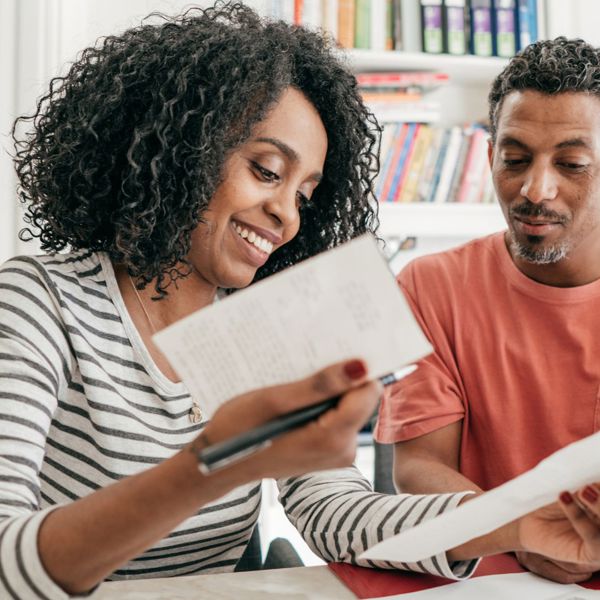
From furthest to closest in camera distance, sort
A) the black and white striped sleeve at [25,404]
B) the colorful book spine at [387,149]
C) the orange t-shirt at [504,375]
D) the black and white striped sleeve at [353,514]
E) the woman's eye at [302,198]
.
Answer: the colorful book spine at [387,149], the orange t-shirt at [504,375], the woman's eye at [302,198], the black and white striped sleeve at [353,514], the black and white striped sleeve at [25,404]

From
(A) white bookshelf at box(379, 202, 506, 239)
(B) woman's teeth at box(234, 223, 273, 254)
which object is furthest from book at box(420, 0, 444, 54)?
(B) woman's teeth at box(234, 223, 273, 254)

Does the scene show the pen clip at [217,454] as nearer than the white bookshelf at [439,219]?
Yes

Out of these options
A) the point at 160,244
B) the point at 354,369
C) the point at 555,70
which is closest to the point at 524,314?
the point at 555,70

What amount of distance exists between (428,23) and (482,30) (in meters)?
0.17

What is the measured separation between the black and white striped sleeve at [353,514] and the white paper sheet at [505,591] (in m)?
0.02

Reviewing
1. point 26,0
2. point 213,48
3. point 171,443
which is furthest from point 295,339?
point 26,0

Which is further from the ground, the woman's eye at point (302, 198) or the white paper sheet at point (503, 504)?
the woman's eye at point (302, 198)

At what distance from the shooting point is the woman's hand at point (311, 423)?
0.59m

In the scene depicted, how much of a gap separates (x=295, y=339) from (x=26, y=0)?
1.68 metres

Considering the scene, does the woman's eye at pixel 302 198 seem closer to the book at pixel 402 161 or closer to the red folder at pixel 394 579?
the red folder at pixel 394 579

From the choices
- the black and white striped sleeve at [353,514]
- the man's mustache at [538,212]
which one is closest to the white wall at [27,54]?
the man's mustache at [538,212]

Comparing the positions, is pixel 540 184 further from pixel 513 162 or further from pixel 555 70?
pixel 555 70

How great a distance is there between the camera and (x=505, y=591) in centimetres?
86

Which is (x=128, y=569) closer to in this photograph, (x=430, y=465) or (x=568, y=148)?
(x=430, y=465)
